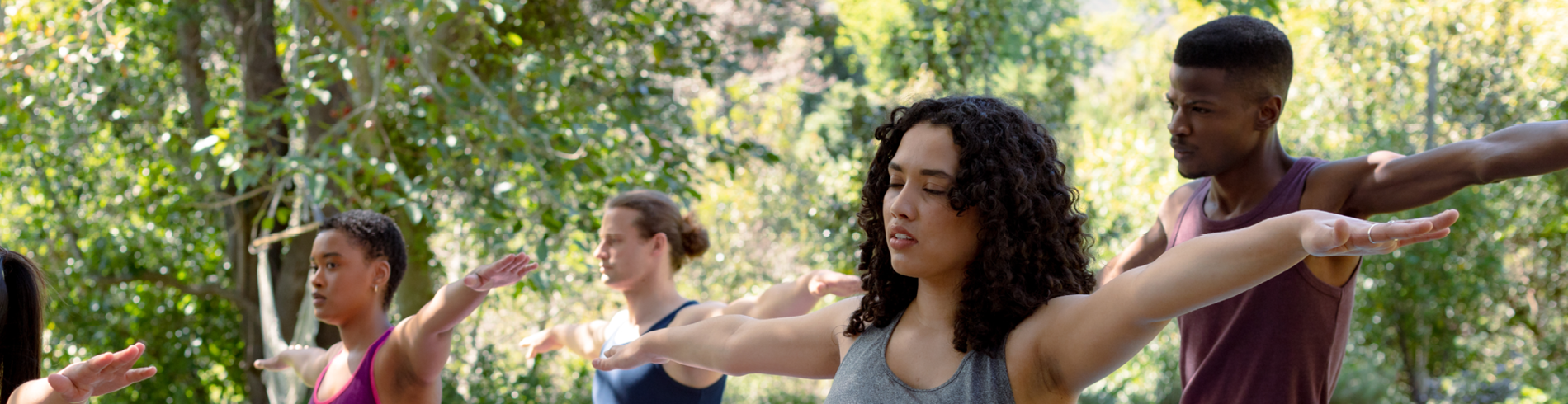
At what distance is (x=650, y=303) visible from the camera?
3205mm

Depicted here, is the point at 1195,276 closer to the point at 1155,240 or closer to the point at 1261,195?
the point at 1261,195

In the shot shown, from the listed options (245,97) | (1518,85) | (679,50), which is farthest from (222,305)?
(1518,85)

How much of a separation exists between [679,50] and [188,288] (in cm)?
310

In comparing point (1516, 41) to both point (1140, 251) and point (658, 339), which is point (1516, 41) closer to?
point (1140, 251)

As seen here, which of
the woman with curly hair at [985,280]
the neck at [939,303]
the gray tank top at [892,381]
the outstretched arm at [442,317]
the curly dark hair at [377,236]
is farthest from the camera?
the curly dark hair at [377,236]

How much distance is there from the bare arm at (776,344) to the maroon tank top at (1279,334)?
80 centimetres

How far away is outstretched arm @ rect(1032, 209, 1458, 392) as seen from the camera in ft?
3.67

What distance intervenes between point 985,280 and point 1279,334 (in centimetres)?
92

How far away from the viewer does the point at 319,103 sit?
5.41 metres

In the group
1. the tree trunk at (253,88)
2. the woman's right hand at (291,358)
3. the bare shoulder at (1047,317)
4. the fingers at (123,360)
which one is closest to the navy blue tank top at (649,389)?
the woman's right hand at (291,358)

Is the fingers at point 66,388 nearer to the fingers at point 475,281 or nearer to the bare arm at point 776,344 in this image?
the fingers at point 475,281

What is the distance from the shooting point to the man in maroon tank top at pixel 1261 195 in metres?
2.04

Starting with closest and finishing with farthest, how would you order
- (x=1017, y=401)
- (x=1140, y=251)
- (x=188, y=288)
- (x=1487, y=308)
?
1. (x=1017, y=401)
2. (x=1140, y=251)
3. (x=188, y=288)
4. (x=1487, y=308)

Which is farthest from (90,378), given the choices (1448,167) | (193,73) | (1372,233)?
(193,73)
